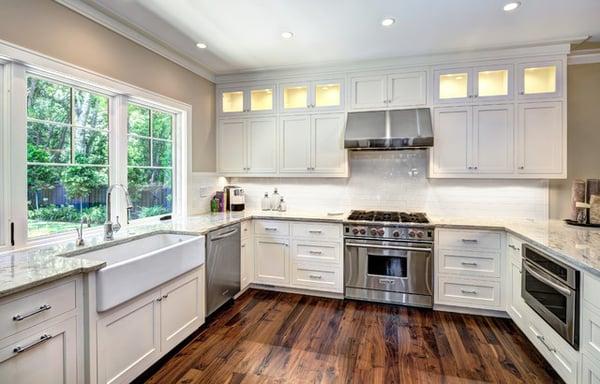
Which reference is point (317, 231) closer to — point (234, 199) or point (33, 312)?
point (234, 199)

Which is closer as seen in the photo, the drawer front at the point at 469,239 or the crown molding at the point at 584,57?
the drawer front at the point at 469,239

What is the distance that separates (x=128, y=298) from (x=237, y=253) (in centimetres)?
151

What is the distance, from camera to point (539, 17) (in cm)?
255

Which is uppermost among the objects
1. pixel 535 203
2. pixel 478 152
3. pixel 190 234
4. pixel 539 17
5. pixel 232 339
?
pixel 539 17

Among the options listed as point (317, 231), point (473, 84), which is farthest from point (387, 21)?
point (317, 231)

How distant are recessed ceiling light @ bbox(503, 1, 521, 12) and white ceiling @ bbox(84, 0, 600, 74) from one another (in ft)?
0.14

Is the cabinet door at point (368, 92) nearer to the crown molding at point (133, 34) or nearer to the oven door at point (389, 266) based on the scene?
the oven door at point (389, 266)

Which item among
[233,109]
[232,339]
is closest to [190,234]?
[232,339]

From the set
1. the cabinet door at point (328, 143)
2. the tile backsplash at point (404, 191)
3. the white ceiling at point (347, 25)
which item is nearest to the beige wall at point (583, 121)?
the tile backsplash at point (404, 191)

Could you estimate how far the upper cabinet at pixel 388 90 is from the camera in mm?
3439

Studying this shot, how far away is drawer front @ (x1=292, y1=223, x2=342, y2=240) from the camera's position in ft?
11.2

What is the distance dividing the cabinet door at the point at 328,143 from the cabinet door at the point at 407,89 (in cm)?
62

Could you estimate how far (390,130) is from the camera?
133 inches

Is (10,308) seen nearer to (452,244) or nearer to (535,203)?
(452,244)
